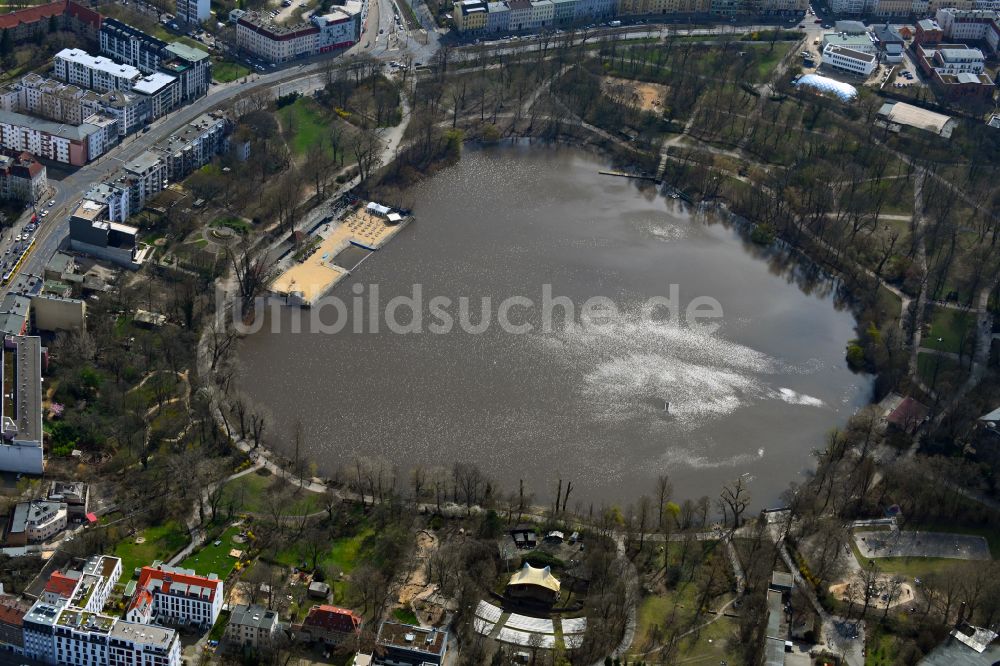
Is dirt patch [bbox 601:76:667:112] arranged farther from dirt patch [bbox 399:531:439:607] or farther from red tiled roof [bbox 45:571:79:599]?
red tiled roof [bbox 45:571:79:599]

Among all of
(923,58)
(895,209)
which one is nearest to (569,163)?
(895,209)

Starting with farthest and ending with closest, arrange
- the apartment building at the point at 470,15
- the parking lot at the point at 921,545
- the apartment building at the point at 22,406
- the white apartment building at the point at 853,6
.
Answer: the white apartment building at the point at 853,6, the apartment building at the point at 470,15, the parking lot at the point at 921,545, the apartment building at the point at 22,406

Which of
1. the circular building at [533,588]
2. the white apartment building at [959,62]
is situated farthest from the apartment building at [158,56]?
the white apartment building at [959,62]

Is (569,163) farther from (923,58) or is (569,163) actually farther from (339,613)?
(339,613)

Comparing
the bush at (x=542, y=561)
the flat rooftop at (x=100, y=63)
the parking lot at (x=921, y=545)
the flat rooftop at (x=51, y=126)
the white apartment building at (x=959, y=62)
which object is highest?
the white apartment building at (x=959, y=62)

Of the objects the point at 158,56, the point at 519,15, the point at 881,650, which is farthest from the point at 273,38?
the point at 881,650

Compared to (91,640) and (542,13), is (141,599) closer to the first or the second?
(91,640)

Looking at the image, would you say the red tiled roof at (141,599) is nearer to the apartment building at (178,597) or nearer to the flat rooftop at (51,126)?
the apartment building at (178,597)
